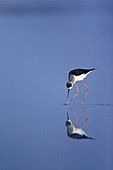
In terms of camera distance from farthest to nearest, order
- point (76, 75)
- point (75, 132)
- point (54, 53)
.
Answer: point (54, 53), point (76, 75), point (75, 132)

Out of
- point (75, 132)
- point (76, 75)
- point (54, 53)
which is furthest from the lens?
point (54, 53)

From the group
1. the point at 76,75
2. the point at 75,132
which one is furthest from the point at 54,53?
the point at 75,132

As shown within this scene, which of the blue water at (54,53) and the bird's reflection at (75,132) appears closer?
the bird's reflection at (75,132)

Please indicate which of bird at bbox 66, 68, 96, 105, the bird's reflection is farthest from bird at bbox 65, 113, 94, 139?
bird at bbox 66, 68, 96, 105

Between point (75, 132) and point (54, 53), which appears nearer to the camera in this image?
point (75, 132)

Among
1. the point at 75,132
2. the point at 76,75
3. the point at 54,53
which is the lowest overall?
the point at 75,132

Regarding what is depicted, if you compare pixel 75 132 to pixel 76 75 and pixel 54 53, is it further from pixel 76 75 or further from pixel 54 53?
pixel 54 53

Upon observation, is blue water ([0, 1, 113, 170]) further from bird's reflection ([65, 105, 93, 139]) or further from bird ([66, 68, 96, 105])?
bird's reflection ([65, 105, 93, 139])

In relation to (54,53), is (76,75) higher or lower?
lower

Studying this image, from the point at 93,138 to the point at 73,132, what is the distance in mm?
180

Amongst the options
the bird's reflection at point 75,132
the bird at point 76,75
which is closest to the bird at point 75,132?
the bird's reflection at point 75,132

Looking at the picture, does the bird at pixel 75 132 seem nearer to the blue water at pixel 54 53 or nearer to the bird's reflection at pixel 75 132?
the bird's reflection at pixel 75 132

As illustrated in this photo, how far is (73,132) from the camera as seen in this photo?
1625 millimetres

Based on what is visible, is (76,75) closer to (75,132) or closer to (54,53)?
(54,53)
